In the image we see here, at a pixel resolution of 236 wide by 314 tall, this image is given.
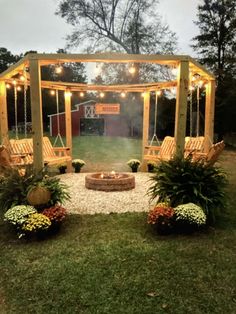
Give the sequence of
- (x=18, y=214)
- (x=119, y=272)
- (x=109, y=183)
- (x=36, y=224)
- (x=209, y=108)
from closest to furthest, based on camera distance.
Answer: (x=119, y=272) < (x=36, y=224) < (x=18, y=214) < (x=109, y=183) < (x=209, y=108)

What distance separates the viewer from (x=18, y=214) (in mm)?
3723

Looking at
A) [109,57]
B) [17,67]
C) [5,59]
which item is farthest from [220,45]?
[5,59]

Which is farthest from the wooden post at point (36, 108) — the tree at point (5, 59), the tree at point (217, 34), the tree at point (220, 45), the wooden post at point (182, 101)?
the tree at point (5, 59)

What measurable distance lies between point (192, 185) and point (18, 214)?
7.67 feet

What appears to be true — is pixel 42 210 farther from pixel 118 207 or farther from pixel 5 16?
pixel 5 16

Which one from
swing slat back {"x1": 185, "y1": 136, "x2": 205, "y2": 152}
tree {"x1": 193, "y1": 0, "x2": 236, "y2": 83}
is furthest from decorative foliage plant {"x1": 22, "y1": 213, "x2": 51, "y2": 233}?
tree {"x1": 193, "y1": 0, "x2": 236, "y2": 83}

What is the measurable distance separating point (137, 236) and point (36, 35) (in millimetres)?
19151

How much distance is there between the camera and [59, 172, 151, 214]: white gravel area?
497 centimetres

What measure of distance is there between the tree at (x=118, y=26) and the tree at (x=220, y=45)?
6.14ft

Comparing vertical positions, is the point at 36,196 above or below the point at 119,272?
above

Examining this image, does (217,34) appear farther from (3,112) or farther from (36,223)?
(36,223)

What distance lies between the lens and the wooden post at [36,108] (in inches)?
182

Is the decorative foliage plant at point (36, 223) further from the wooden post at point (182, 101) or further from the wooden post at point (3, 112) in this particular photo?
the wooden post at point (3, 112)

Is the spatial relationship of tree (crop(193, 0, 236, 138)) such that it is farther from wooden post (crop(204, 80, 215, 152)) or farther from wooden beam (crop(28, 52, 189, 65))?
wooden beam (crop(28, 52, 189, 65))
